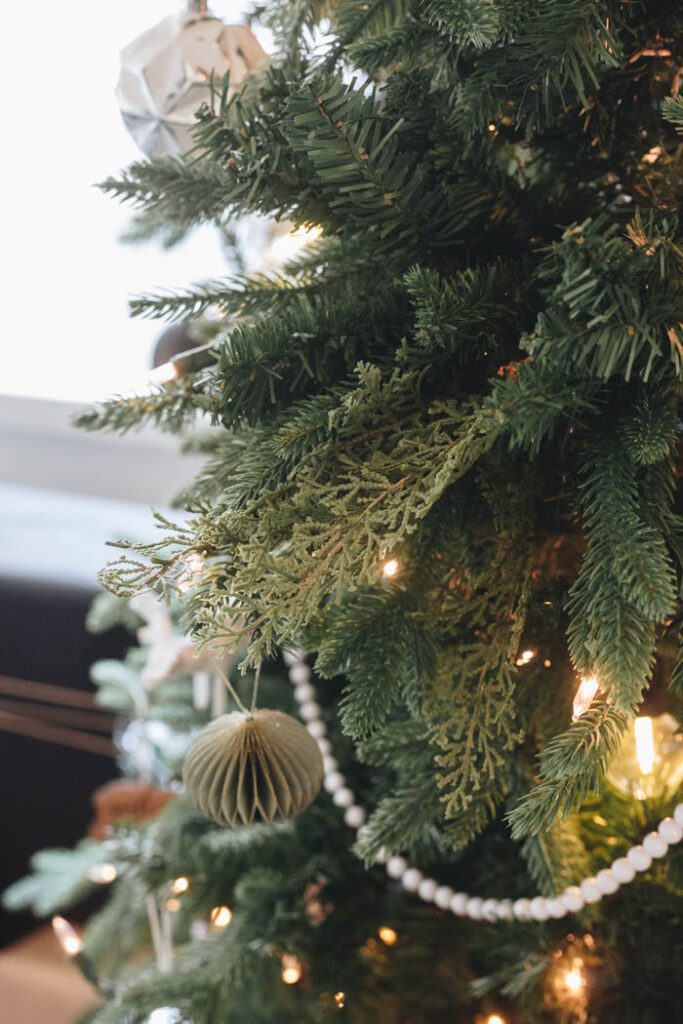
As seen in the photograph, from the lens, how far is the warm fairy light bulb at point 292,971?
0.56 meters

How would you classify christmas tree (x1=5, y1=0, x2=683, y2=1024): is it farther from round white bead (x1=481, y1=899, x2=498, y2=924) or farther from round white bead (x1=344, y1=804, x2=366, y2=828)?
round white bead (x1=344, y1=804, x2=366, y2=828)

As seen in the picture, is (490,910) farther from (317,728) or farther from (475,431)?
(475,431)

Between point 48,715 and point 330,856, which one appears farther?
point 48,715

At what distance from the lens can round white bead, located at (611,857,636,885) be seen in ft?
1.38

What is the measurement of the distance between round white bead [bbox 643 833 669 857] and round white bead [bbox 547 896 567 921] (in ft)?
0.20

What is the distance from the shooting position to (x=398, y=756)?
1.48 feet

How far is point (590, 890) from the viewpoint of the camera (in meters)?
0.43

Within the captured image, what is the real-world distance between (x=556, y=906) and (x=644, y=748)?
0.09m

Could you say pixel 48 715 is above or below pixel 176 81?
below

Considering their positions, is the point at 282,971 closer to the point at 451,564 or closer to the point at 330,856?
→ the point at 330,856

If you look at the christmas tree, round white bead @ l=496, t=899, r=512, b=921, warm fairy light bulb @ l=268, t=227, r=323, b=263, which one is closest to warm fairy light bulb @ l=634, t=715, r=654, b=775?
the christmas tree

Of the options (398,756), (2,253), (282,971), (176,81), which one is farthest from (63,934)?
(2,253)

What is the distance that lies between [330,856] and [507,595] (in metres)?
0.34

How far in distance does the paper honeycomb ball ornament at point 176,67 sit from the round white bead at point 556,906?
0.45 m
